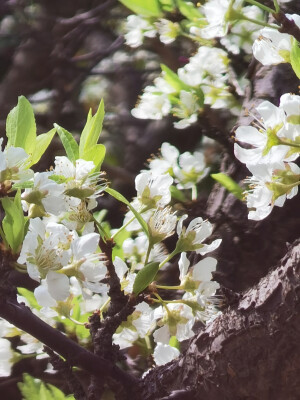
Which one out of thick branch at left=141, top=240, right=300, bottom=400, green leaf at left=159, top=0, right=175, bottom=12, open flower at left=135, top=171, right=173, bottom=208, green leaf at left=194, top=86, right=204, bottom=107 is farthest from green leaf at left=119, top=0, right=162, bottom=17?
thick branch at left=141, top=240, right=300, bottom=400

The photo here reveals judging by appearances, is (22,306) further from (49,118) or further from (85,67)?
(85,67)

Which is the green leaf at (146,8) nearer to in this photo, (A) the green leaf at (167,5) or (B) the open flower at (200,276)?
(A) the green leaf at (167,5)

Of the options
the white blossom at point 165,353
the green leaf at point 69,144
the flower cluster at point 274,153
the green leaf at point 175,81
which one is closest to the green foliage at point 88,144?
the green leaf at point 69,144

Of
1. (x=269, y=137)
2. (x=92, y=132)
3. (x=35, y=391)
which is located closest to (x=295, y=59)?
(x=269, y=137)

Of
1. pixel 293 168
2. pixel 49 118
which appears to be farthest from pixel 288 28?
pixel 49 118

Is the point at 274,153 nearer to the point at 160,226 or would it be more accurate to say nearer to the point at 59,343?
the point at 160,226

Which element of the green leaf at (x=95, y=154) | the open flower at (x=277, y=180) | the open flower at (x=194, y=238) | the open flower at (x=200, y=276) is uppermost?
the green leaf at (x=95, y=154)
